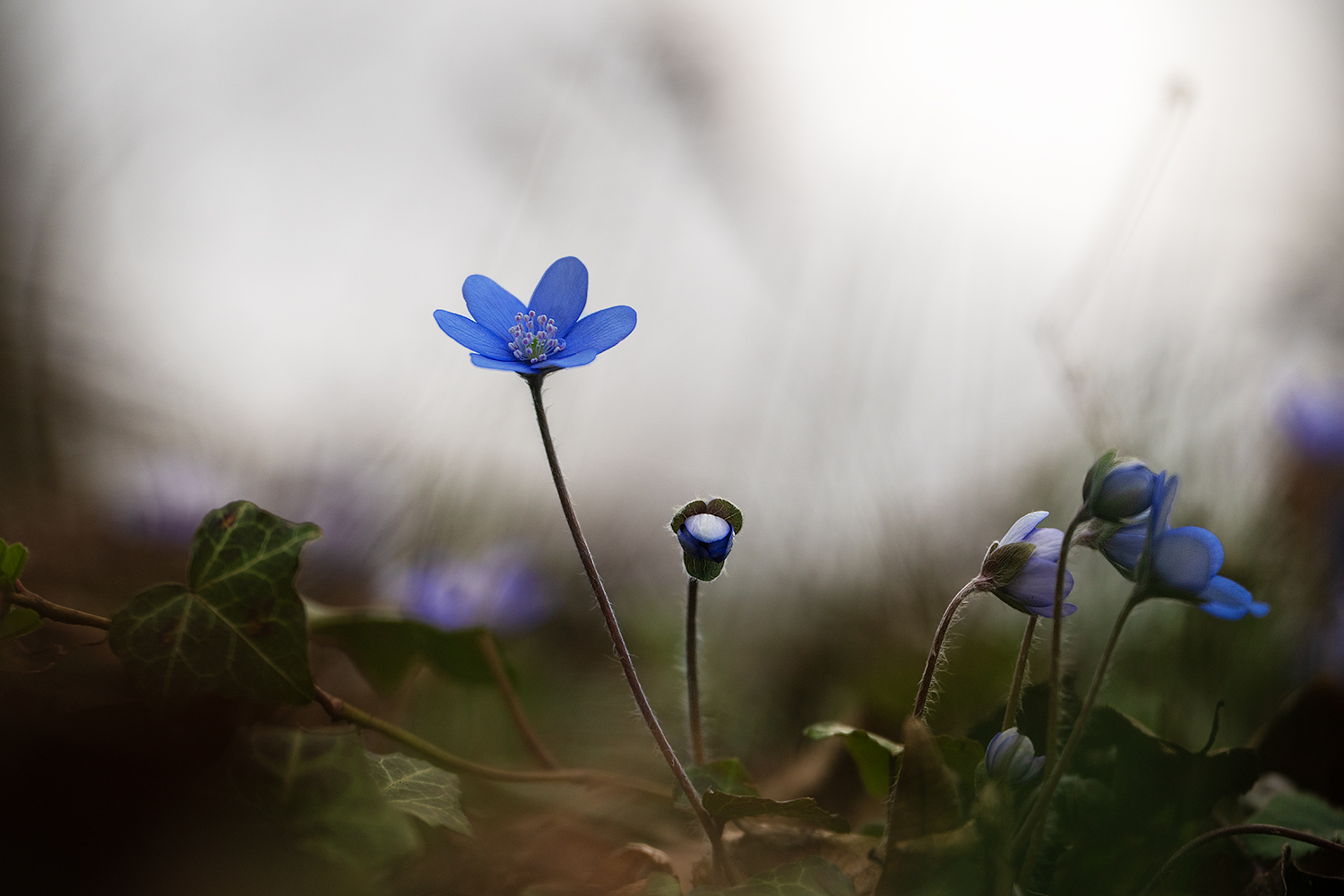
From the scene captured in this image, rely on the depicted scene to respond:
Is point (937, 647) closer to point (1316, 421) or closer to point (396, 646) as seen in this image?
point (396, 646)

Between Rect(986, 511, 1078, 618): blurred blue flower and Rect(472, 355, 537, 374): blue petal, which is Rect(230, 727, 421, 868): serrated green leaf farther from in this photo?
Rect(986, 511, 1078, 618): blurred blue flower

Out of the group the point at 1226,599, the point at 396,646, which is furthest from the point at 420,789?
the point at 1226,599

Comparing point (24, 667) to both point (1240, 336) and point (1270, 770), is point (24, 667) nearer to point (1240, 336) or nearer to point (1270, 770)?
point (1270, 770)

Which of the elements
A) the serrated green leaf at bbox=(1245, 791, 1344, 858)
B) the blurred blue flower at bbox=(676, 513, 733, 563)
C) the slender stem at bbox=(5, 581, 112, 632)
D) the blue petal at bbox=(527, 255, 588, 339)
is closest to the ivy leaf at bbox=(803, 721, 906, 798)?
the blurred blue flower at bbox=(676, 513, 733, 563)

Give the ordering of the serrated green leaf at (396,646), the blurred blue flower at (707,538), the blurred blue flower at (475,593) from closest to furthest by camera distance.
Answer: the blurred blue flower at (707,538) → the serrated green leaf at (396,646) → the blurred blue flower at (475,593)

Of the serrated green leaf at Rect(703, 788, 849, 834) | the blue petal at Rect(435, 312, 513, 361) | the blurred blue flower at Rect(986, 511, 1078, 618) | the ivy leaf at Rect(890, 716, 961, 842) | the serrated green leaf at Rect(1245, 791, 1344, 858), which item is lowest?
the serrated green leaf at Rect(1245, 791, 1344, 858)

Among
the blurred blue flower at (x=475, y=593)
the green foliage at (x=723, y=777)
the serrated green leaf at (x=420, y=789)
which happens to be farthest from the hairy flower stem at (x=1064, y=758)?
the blurred blue flower at (x=475, y=593)

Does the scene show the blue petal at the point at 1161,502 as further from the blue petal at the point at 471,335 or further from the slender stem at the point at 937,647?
the blue petal at the point at 471,335
